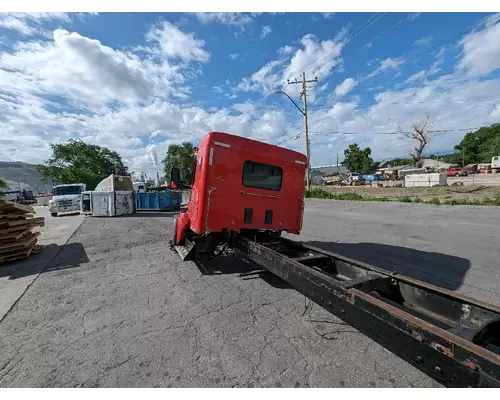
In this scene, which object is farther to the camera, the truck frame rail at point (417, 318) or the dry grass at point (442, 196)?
the dry grass at point (442, 196)

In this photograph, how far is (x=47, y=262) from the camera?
246 inches

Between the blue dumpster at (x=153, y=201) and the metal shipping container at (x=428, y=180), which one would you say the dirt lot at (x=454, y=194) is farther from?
the blue dumpster at (x=153, y=201)

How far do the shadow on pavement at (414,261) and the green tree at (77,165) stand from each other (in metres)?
52.0

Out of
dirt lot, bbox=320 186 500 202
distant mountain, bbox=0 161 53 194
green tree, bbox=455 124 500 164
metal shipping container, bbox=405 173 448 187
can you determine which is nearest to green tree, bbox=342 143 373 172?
green tree, bbox=455 124 500 164

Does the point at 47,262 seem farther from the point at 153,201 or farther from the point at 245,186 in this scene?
the point at 153,201

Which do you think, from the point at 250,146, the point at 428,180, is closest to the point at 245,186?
the point at 250,146

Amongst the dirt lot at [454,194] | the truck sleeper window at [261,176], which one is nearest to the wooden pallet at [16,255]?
the truck sleeper window at [261,176]

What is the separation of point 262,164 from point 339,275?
227 cm

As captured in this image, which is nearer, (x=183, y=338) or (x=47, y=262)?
(x=183, y=338)

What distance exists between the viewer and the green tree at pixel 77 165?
155 feet

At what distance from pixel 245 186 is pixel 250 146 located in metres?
0.71

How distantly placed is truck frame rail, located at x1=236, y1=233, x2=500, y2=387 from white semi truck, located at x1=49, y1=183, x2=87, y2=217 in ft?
66.2

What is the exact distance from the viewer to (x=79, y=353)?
2.69m

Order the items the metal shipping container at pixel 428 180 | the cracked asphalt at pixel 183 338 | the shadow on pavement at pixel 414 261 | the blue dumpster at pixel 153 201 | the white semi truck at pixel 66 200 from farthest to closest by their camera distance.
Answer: the metal shipping container at pixel 428 180
the blue dumpster at pixel 153 201
the white semi truck at pixel 66 200
the shadow on pavement at pixel 414 261
the cracked asphalt at pixel 183 338
